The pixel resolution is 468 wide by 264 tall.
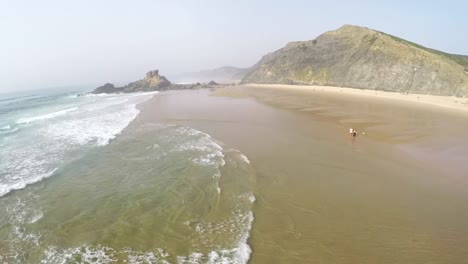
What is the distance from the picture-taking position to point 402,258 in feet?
29.7

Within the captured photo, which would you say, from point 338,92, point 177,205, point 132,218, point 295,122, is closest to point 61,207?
point 132,218

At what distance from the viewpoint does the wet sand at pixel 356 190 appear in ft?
31.5

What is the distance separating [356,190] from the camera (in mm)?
13945

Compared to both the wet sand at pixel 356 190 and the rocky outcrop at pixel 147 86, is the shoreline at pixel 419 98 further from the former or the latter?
the rocky outcrop at pixel 147 86

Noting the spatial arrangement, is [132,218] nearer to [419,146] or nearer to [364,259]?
[364,259]

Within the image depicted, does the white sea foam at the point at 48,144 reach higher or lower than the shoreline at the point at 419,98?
lower

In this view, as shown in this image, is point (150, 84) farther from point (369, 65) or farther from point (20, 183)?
point (20, 183)

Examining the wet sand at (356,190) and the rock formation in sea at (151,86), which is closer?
the wet sand at (356,190)

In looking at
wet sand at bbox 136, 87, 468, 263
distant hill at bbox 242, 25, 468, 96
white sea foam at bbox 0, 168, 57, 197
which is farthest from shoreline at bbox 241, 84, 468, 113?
white sea foam at bbox 0, 168, 57, 197

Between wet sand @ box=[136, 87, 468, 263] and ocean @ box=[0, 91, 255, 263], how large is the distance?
3.80 feet

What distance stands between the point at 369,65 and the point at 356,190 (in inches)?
2160

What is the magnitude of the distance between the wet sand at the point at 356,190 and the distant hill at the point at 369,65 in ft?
82.2

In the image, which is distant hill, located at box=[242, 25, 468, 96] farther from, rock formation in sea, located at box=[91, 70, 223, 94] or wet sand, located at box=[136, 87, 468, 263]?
wet sand, located at box=[136, 87, 468, 263]

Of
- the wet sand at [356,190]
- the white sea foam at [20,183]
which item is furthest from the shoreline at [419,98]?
the white sea foam at [20,183]
